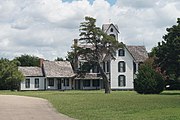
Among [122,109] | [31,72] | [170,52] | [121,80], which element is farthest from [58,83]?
[122,109]

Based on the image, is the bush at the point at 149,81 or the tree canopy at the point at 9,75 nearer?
the bush at the point at 149,81

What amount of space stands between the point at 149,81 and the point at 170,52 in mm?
5374

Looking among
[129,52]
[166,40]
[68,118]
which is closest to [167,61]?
[166,40]

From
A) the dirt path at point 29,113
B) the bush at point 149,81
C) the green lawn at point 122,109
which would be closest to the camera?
the green lawn at point 122,109

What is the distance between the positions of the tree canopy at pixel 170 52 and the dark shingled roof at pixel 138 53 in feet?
79.5

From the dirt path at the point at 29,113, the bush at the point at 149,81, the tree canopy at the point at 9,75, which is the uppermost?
the tree canopy at the point at 9,75

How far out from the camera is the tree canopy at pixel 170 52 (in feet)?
199

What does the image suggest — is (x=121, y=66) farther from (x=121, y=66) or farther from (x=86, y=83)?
(x=86, y=83)

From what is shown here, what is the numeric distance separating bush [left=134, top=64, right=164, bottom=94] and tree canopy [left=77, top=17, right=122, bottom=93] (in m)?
8.91

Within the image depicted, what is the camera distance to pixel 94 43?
221 feet

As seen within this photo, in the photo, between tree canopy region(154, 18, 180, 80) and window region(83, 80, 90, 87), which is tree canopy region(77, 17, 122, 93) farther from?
window region(83, 80, 90, 87)

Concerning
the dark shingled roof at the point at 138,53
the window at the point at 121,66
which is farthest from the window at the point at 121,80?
the dark shingled roof at the point at 138,53

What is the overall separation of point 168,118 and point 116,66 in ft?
220

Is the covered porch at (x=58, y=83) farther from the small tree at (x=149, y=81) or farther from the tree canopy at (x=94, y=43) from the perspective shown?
the small tree at (x=149, y=81)
